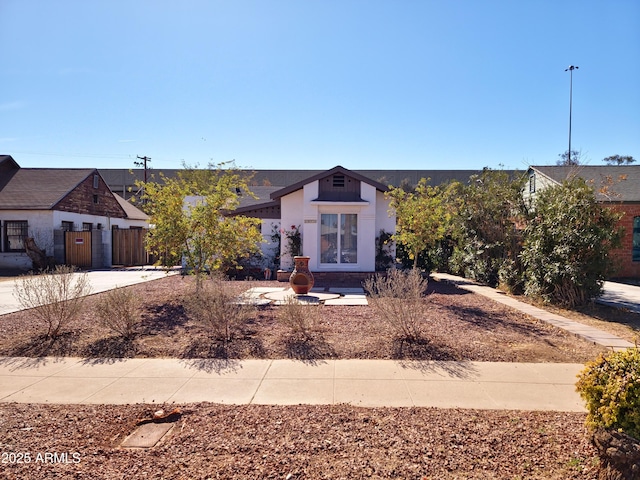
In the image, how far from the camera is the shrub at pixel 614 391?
277 cm

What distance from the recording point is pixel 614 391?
2.84 metres

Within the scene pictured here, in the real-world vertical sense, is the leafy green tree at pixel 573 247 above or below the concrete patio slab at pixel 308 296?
above

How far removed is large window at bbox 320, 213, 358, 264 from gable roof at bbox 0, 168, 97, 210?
47.8 feet

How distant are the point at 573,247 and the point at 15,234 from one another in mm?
23992

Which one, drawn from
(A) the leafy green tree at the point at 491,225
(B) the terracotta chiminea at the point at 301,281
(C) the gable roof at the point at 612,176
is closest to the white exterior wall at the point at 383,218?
(A) the leafy green tree at the point at 491,225

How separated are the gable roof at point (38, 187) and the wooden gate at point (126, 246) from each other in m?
3.45

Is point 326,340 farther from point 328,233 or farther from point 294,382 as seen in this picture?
point 328,233

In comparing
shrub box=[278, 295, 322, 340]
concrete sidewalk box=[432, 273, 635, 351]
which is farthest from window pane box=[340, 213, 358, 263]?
shrub box=[278, 295, 322, 340]

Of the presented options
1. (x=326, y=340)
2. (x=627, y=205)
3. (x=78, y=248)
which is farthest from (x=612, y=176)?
(x=78, y=248)

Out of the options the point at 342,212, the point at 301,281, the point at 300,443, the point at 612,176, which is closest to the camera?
the point at 300,443

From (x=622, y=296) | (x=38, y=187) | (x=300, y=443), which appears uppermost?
(x=38, y=187)

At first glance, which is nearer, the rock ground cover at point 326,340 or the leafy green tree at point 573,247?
the rock ground cover at point 326,340

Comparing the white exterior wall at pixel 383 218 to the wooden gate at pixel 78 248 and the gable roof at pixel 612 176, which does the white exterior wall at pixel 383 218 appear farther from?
the wooden gate at pixel 78 248

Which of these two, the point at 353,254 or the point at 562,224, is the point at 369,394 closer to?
the point at 562,224
